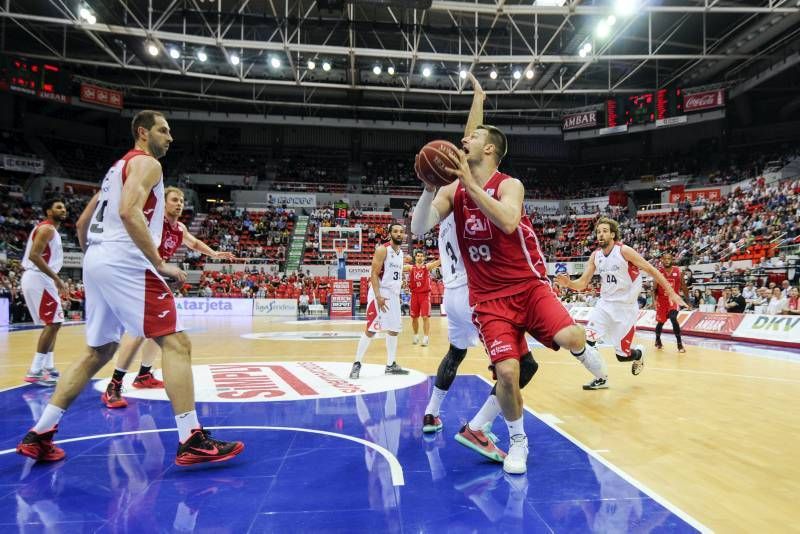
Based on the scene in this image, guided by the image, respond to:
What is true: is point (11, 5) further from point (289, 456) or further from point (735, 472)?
point (735, 472)

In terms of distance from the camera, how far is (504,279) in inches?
130

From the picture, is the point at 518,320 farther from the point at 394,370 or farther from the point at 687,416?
the point at 394,370

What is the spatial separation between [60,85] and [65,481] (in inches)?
1112

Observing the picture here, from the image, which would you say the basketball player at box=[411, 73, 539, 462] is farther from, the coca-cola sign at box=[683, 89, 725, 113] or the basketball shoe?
the coca-cola sign at box=[683, 89, 725, 113]

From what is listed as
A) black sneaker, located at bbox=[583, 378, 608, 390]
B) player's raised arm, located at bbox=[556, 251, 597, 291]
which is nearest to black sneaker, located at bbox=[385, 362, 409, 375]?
black sneaker, located at bbox=[583, 378, 608, 390]

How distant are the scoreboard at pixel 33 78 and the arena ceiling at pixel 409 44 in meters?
0.77

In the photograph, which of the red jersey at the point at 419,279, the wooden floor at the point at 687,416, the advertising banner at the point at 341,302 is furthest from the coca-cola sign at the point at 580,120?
the wooden floor at the point at 687,416

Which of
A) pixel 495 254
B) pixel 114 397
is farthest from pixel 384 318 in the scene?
pixel 495 254

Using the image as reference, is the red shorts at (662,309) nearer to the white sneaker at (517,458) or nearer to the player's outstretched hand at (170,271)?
the white sneaker at (517,458)

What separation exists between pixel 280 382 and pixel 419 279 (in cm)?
614

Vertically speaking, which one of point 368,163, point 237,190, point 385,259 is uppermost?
point 368,163

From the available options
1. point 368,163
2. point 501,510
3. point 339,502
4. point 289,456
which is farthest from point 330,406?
point 368,163

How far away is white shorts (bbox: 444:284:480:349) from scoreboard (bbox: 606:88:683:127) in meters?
27.9

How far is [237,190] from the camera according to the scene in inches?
1464
